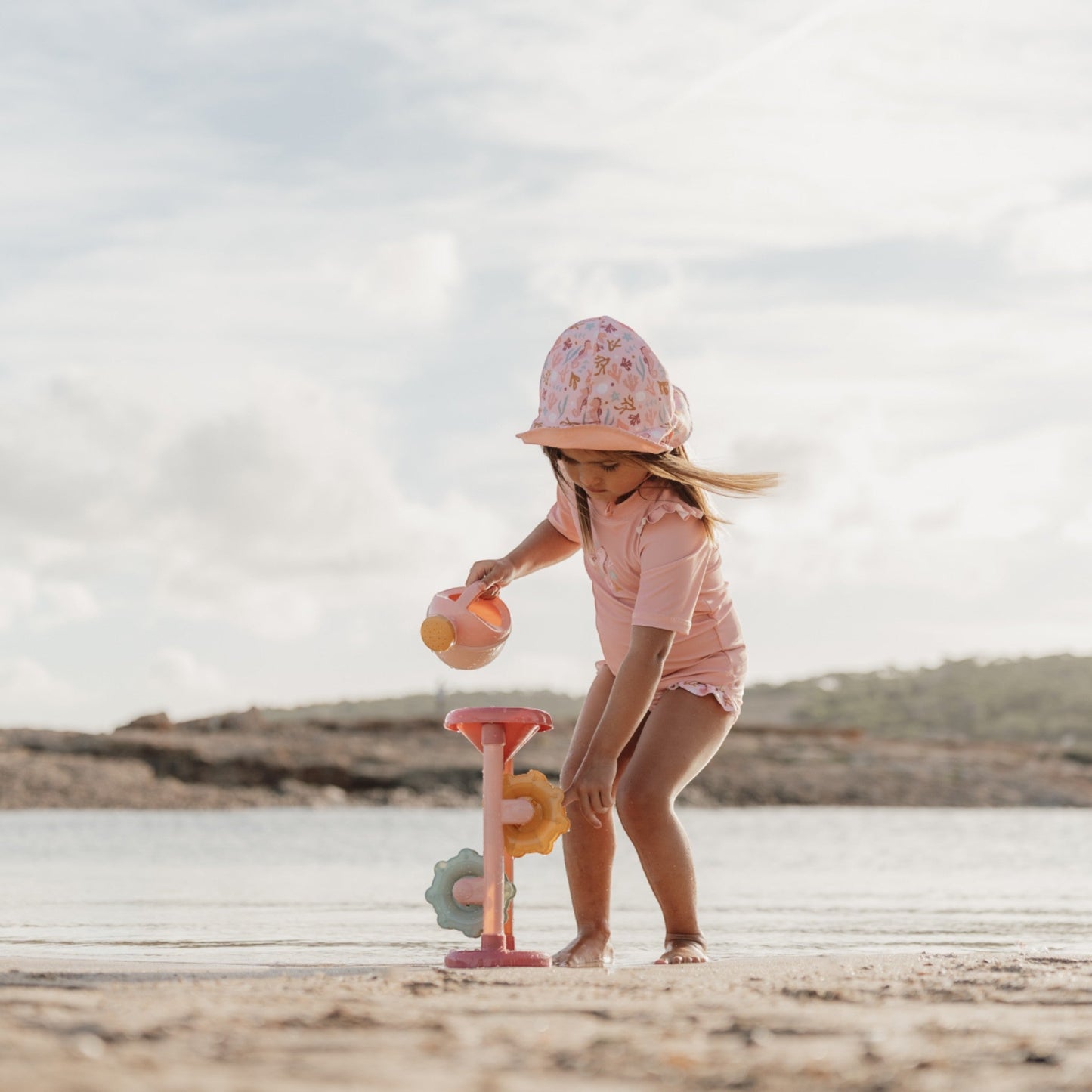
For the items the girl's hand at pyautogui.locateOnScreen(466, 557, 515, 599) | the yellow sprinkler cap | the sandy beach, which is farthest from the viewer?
the girl's hand at pyautogui.locateOnScreen(466, 557, 515, 599)

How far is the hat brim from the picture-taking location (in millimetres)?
3477

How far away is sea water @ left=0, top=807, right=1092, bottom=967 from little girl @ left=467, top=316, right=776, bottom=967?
338mm

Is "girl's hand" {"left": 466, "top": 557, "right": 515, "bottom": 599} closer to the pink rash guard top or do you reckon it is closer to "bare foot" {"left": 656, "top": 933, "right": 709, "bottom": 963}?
the pink rash guard top

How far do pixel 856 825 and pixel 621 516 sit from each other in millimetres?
9707

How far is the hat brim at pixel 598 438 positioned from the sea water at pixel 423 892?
1.32 m

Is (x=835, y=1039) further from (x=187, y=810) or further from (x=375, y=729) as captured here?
(x=375, y=729)

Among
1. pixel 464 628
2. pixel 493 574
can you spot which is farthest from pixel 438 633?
pixel 493 574

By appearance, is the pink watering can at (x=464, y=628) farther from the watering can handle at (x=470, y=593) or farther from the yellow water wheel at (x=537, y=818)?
the yellow water wheel at (x=537, y=818)

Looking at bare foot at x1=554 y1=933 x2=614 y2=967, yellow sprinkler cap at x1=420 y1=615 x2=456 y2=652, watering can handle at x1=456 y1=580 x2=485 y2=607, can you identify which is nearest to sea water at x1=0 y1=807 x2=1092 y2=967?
bare foot at x1=554 y1=933 x2=614 y2=967

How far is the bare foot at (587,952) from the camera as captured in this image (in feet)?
11.4

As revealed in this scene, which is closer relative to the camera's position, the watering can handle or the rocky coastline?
the watering can handle

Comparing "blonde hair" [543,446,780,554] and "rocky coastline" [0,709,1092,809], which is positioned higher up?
"blonde hair" [543,446,780,554]

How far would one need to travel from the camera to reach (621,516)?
3695 millimetres

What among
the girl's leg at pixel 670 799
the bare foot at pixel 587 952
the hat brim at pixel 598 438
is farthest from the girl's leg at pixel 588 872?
the hat brim at pixel 598 438
